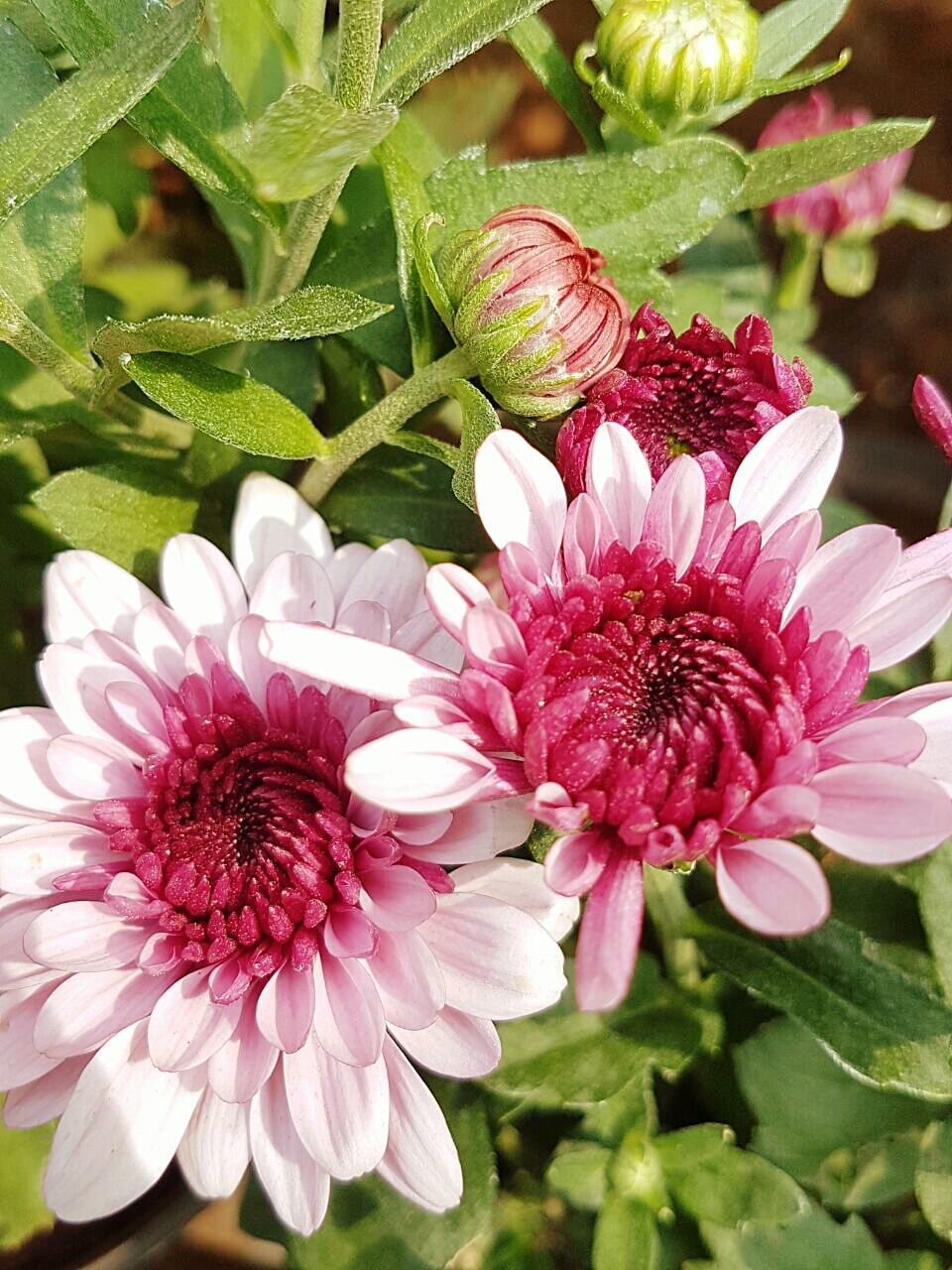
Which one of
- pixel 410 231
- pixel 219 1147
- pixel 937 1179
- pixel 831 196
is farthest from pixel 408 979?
pixel 831 196

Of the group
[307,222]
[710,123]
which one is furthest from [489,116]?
[307,222]

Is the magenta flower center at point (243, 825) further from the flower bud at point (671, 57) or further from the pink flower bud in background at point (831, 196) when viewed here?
the pink flower bud in background at point (831, 196)

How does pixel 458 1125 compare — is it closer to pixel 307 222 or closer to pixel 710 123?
pixel 307 222

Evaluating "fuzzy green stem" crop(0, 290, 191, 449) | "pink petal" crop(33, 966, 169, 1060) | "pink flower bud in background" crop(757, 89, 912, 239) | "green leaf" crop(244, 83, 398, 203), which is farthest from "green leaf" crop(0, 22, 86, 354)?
"pink flower bud in background" crop(757, 89, 912, 239)

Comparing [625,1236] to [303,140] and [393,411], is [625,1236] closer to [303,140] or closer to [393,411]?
[393,411]

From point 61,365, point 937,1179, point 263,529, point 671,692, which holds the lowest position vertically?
point 937,1179

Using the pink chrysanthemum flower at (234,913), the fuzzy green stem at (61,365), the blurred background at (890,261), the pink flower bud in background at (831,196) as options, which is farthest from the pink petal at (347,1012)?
the blurred background at (890,261)
